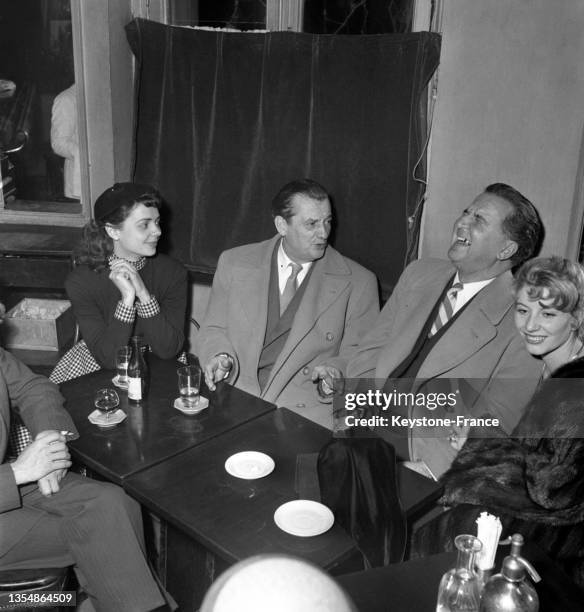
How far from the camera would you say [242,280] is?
127 inches

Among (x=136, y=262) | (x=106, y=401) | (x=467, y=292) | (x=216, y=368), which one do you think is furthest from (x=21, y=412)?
(x=467, y=292)

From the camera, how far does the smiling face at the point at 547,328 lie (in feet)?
7.86

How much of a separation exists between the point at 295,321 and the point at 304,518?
1.32 m

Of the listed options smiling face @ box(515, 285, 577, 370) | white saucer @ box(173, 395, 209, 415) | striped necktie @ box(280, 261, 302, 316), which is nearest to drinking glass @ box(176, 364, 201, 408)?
white saucer @ box(173, 395, 209, 415)

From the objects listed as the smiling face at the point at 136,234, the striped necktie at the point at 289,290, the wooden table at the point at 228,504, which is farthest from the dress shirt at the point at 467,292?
the smiling face at the point at 136,234

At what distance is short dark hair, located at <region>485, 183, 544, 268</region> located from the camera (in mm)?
2953

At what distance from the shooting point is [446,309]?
3.04m

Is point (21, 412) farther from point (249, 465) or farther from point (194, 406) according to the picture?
point (249, 465)

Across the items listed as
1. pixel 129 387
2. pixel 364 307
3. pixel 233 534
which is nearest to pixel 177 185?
pixel 364 307

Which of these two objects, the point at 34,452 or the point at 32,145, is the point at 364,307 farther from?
the point at 32,145

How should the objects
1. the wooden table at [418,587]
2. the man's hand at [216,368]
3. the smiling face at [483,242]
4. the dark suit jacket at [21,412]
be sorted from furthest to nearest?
the smiling face at [483,242]
the man's hand at [216,368]
the dark suit jacket at [21,412]
the wooden table at [418,587]

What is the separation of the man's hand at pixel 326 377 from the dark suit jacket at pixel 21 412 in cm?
113

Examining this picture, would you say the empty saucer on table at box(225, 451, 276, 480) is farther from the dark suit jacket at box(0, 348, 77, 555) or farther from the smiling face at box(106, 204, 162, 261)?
the smiling face at box(106, 204, 162, 261)

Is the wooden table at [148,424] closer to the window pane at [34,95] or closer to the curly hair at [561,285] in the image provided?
the curly hair at [561,285]
